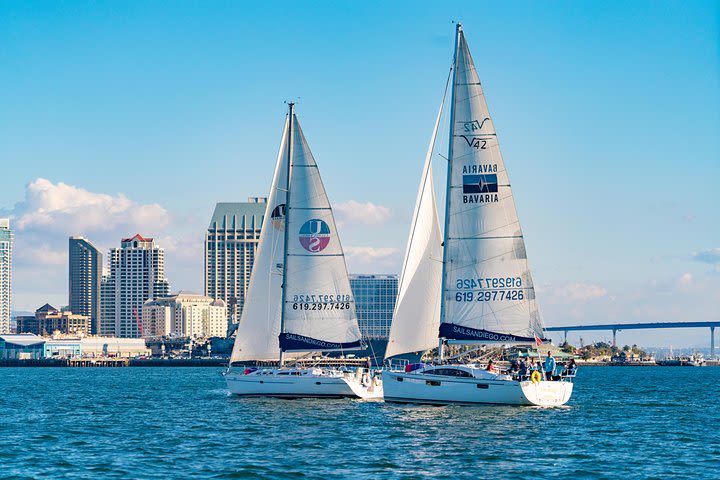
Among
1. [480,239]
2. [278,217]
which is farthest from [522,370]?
[278,217]

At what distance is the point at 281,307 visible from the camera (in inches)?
2512

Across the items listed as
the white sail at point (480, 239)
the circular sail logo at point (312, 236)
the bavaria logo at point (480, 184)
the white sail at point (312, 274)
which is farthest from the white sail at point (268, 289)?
the bavaria logo at point (480, 184)

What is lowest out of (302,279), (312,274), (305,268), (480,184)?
(302,279)

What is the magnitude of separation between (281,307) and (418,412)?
1454 cm

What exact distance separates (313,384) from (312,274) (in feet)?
20.9

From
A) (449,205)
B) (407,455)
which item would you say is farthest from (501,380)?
(407,455)

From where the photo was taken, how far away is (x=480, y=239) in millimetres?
53812

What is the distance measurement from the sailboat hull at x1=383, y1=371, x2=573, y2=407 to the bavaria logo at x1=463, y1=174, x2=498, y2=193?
29.0 feet

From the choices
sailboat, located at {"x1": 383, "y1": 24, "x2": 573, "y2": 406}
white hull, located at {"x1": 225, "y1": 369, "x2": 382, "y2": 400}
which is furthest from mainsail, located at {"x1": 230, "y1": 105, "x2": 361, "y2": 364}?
sailboat, located at {"x1": 383, "y1": 24, "x2": 573, "y2": 406}

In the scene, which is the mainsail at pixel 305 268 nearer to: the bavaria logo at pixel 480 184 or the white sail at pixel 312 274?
the white sail at pixel 312 274

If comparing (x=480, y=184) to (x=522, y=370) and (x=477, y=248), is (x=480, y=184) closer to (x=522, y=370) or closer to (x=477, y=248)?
(x=477, y=248)

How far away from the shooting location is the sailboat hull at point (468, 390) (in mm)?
51875

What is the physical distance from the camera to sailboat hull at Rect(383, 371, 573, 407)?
170 feet

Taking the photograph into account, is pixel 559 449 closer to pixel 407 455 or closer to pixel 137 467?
pixel 407 455
